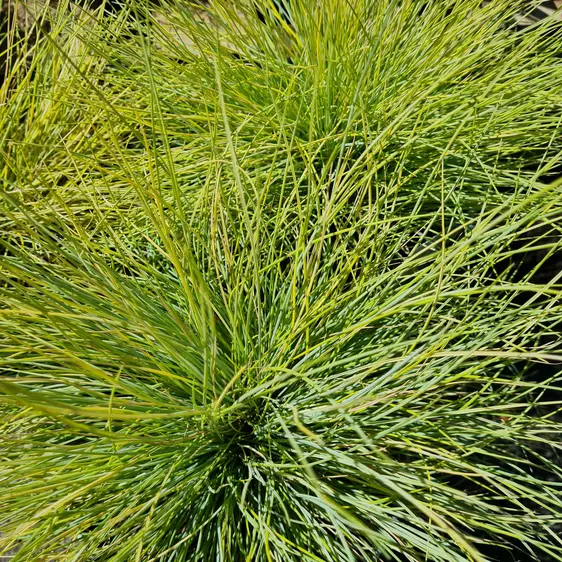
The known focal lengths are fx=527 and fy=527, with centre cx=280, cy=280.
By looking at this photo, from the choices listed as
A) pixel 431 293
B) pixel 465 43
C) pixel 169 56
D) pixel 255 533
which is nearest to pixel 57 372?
pixel 255 533

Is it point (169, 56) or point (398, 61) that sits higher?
point (169, 56)

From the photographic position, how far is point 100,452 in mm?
641

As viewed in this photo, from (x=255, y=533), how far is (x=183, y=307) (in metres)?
0.33

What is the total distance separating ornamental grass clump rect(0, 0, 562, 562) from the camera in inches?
24.0

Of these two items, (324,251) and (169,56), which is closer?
(324,251)

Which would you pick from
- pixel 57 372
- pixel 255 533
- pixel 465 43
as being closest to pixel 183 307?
pixel 57 372

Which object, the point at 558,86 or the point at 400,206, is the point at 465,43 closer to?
the point at 558,86

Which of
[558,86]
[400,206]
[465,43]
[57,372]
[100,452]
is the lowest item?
[100,452]

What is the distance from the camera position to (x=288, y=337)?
2.20ft

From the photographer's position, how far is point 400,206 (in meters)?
0.89

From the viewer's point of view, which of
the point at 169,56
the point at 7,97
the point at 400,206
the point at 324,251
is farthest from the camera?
the point at 7,97

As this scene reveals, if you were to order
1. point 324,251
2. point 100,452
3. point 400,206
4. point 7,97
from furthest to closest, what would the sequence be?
point 7,97
point 400,206
point 324,251
point 100,452

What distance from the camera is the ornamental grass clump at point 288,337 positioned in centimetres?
61

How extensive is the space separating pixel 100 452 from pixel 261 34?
0.79 metres
